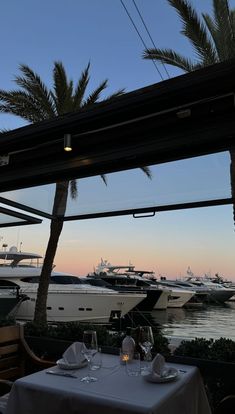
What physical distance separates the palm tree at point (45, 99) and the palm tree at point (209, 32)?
2.80 m

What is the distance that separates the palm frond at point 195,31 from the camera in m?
8.28

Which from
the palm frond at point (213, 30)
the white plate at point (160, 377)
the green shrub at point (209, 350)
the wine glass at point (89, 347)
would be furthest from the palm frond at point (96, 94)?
the white plate at point (160, 377)

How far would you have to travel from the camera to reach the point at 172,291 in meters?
25.7

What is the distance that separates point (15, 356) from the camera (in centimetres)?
365

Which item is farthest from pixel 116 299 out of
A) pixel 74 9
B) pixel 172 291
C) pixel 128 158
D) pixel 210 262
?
pixel 210 262

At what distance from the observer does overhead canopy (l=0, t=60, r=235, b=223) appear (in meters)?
2.50

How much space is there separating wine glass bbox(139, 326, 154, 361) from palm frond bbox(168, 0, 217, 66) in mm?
7494

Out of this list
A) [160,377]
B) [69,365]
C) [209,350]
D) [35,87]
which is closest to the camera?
[160,377]

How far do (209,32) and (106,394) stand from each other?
352 inches

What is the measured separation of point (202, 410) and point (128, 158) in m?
1.99

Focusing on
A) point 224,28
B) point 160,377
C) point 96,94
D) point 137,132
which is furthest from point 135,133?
point 96,94

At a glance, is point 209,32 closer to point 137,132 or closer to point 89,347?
point 137,132

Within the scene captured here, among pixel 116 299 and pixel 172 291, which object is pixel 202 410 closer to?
pixel 116 299

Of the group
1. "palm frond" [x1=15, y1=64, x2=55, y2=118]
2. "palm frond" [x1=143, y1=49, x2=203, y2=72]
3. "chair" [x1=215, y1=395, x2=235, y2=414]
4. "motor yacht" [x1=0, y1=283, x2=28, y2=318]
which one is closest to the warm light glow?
"chair" [x1=215, y1=395, x2=235, y2=414]
